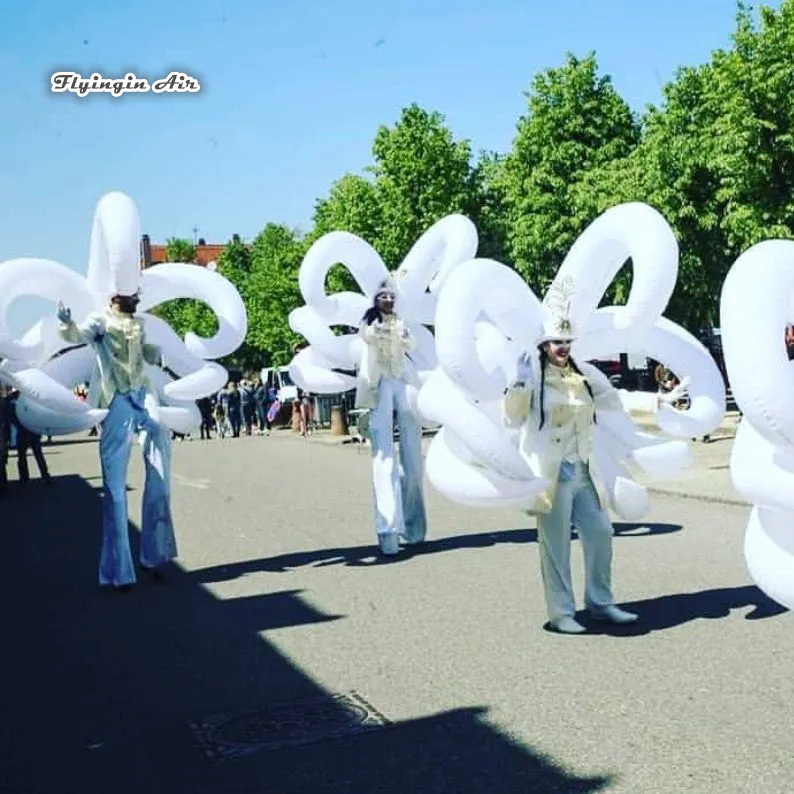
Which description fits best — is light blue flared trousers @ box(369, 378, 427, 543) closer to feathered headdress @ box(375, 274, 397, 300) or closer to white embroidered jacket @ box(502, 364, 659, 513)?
feathered headdress @ box(375, 274, 397, 300)

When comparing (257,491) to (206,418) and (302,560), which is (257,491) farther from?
(206,418)

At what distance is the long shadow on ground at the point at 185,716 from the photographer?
214 inches

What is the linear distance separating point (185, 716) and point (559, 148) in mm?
37043

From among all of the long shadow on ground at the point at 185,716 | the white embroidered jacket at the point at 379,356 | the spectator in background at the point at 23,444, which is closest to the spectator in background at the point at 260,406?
the spectator in background at the point at 23,444

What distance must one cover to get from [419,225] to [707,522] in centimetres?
2858

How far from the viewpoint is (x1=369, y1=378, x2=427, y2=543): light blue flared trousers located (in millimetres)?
11266

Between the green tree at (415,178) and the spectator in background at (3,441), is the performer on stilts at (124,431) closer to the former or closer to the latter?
the spectator in background at (3,441)

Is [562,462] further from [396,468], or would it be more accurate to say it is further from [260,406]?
[260,406]

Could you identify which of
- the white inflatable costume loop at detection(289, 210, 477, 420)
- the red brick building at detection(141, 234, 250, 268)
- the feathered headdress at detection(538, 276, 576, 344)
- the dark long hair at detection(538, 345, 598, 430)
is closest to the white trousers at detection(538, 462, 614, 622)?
the dark long hair at detection(538, 345, 598, 430)

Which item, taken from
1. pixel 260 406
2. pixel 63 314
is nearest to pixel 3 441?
pixel 63 314

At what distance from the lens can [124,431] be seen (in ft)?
33.5

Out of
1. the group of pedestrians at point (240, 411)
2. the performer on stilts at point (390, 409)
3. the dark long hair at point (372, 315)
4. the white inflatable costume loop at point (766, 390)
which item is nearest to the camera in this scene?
the white inflatable costume loop at point (766, 390)

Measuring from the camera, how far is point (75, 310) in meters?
10.6

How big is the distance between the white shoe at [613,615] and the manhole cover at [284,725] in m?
1.91
